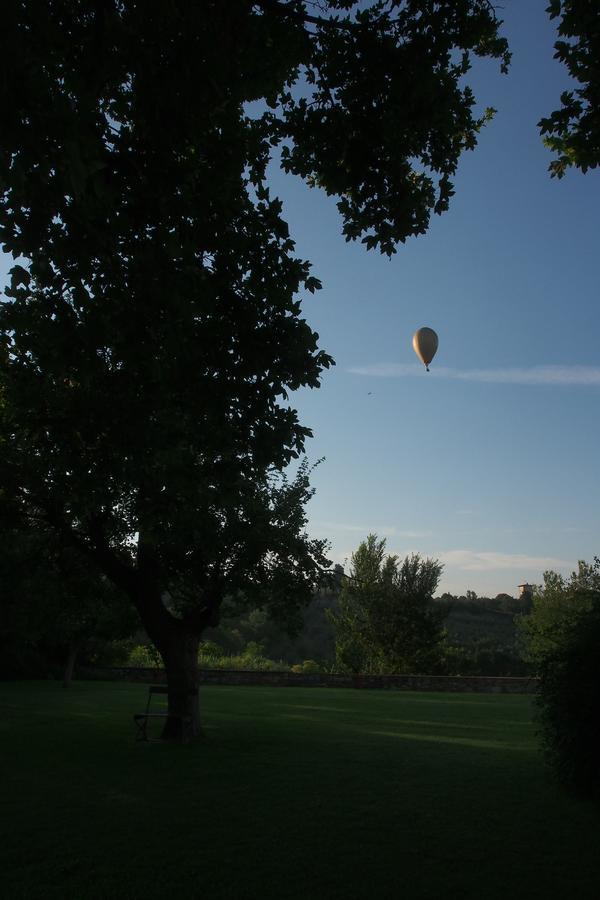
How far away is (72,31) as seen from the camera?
6.90 meters

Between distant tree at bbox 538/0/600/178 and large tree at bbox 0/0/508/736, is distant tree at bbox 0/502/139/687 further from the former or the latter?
distant tree at bbox 538/0/600/178

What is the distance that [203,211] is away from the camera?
8336 millimetres

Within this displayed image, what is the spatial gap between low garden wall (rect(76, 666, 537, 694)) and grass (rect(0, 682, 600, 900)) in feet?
61.8

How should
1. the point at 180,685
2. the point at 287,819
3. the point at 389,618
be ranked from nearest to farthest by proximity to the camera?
the point at 287,819, the point at 180,685, the point at 389,618

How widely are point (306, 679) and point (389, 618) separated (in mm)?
12664

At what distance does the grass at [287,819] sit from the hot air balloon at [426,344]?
866 centimetres

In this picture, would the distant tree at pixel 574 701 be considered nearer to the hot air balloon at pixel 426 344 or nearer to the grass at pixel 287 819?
the grass at pixel 287 819

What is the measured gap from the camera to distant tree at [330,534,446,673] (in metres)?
45.0

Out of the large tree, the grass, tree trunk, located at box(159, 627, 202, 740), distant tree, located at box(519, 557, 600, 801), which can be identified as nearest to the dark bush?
distant tree, located at box(519, 557, 600, 801)

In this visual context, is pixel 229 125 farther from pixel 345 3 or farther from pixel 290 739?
pixel 290 739

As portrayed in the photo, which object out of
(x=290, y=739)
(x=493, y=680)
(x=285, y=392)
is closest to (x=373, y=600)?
(x=493, y=680)

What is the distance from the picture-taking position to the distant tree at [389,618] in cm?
4497

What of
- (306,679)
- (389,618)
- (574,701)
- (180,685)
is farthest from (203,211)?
(389,618)

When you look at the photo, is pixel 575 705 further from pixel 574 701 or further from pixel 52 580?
pixel 52 580
